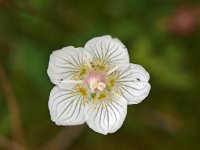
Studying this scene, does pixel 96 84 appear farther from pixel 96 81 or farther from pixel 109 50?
pixel 109 50

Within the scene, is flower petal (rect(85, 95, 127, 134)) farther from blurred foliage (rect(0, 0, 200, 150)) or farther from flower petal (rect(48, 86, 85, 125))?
blurred foliage (rect(0, 0, 200, 150))

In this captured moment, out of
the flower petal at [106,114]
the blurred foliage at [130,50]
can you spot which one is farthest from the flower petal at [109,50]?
the blurred foliage at [130,50]

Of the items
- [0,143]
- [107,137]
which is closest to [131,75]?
[107,137]

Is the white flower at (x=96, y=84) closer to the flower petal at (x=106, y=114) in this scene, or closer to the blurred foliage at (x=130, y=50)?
the flower petal at (x=106, y=114)

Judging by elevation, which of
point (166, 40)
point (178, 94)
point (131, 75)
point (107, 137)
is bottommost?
point (107, 137)

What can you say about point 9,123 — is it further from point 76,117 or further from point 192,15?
point 192,15

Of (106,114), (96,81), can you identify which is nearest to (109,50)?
(96,81)
